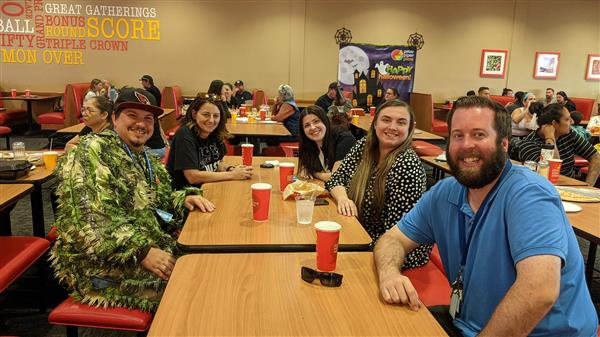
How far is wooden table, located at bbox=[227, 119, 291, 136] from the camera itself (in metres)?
5.14

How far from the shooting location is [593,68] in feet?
36.7

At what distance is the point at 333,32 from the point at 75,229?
9.28m

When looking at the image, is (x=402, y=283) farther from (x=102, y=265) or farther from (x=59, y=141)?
(x=59, y=141)

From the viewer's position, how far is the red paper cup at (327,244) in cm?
150

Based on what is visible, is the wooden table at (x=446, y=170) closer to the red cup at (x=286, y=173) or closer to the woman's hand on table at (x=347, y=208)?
the woman's hand on table at (x=347, y=208)

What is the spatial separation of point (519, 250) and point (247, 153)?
236cm

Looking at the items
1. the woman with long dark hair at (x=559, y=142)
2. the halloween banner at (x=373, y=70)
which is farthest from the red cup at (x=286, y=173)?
the halloween banner at (x=373, y=70)

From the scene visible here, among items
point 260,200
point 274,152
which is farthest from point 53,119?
point 260,200

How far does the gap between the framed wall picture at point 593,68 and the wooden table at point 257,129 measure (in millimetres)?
9202

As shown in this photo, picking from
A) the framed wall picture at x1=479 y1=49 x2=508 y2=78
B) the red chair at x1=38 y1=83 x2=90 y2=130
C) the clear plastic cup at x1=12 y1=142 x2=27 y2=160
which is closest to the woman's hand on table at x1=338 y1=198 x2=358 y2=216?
the clear plastic cup at x1=12 y1=142 x2=27 y2=160

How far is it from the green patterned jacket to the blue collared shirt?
126cm

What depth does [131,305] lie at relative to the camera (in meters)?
1.85

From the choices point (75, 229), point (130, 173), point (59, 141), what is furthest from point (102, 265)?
point (59, 141)

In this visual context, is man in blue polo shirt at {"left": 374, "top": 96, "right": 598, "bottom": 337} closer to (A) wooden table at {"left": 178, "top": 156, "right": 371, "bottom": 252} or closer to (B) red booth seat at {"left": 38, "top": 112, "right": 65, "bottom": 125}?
(A) wooden table at {"left": 178, "top": 156, "right": 371, "bottom": 252}
